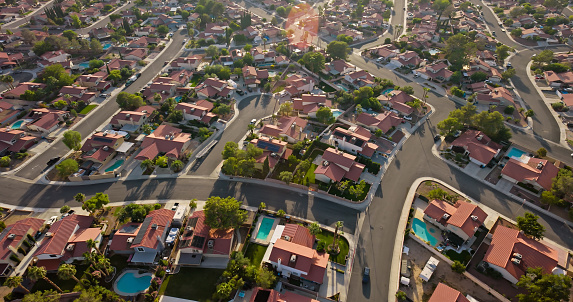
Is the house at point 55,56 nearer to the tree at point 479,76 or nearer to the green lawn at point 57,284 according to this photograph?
the green lawn at point 57,284

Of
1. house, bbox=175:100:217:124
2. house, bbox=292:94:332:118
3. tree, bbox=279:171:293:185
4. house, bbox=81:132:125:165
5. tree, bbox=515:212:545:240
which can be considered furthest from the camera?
house, bbox=292:94:332:118

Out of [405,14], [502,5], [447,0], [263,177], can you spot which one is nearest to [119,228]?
[263,177]

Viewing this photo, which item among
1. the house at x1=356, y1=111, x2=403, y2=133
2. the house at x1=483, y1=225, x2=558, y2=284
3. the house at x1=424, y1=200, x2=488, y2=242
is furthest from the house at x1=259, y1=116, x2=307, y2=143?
the house at x1=483, y1=225, x2=558, y2=284

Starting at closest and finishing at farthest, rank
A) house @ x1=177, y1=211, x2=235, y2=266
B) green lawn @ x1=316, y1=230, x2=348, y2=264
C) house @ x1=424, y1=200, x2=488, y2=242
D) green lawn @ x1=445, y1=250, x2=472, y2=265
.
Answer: house @ x1=177, y1=211, x2=235, y2=266
green lawn @ x1=445, y1=250, x2=472, y2=265
green lawn @ x1=316, y1=230, x2=348, y2=264
house @ x1=424, y1=200, x2=488, y2=242

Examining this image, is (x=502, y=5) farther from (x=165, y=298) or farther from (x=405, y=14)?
(x=165, y=298)

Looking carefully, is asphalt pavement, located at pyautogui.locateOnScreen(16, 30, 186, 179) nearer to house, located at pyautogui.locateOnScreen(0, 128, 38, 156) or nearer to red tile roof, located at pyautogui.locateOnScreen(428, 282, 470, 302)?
house, located at pyautogui.locateOnScreen(0, 128, 38, 156)

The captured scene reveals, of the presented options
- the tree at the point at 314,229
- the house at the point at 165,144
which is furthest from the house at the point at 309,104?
the tree at the point at 314,229
